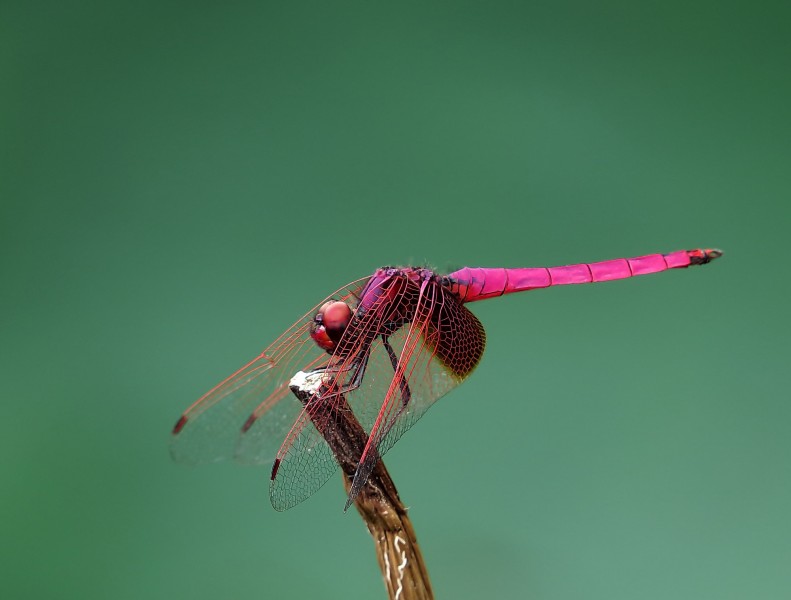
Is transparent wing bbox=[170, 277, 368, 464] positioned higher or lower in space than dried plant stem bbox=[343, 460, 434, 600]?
higher

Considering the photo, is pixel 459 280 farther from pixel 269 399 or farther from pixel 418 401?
pixel 269 399

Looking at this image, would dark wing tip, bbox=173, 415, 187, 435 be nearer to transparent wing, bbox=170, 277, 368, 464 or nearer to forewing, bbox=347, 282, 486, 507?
transparent wing, bbox=170, 277, 368, 464

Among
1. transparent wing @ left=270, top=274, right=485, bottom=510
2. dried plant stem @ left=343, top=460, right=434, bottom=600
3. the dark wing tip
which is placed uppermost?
the dark wing tip

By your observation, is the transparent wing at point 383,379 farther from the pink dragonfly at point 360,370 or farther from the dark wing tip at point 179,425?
the dark wing tip at point 179,425

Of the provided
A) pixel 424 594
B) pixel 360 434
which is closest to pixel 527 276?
pixel 360 434

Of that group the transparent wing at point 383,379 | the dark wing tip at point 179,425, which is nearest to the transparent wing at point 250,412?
the dark wing tip at point 179,425

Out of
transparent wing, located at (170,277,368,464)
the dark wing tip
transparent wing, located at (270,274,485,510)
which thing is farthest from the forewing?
the dark wing tip

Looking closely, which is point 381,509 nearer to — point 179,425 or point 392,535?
point 392,535
